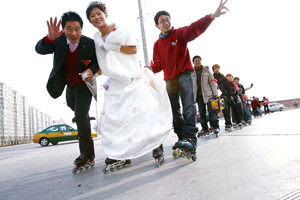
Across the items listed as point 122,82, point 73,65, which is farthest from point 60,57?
point 122,82

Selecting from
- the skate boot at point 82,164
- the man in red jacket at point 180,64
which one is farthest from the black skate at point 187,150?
the skate boot at point 82,164

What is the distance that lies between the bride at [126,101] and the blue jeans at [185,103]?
0.32m

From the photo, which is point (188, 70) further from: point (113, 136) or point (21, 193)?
point (21, 193)

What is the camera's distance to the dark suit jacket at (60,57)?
2324 millimetres

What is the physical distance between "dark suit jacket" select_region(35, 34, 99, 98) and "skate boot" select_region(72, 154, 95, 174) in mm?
803

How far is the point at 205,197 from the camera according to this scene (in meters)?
1.10

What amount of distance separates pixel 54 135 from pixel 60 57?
42.6 ft

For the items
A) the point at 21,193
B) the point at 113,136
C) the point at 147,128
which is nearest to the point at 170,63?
the point at 147,128

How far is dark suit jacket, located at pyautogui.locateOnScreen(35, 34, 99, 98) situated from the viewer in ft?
7.62

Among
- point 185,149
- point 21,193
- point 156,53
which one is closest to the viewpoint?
point 21,193

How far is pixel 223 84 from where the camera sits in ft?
19.7

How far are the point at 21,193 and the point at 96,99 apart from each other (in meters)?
1.31

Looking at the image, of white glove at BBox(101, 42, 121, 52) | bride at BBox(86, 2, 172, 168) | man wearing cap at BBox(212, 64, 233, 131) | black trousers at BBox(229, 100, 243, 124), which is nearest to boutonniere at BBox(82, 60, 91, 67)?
bride at BBox(86, 2, 172, 168)

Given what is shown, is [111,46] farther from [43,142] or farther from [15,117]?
[15,117]
